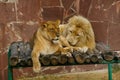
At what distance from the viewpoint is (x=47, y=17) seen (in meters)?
7.54

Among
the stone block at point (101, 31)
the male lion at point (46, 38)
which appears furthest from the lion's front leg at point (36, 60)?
the stone block at point (101, 31)

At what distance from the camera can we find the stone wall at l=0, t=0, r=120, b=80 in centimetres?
739

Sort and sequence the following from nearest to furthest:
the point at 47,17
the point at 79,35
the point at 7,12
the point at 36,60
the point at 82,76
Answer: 1. the point at 36,60
2. the point at 79,35
3. the point at 7,12
4. the point at 47,17
5. the point at 82,76

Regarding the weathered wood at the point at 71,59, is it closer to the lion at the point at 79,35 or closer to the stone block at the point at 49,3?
the lion at the point at 79,35

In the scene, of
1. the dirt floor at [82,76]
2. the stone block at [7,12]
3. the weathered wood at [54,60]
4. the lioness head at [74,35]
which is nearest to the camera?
the weathered wood at [54,60]

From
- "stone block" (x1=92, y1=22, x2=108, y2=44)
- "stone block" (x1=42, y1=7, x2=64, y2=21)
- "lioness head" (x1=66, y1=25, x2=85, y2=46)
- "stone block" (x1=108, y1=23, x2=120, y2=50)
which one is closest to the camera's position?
"lioness head" (x1=66, y1=25, x2=85, y2=46)

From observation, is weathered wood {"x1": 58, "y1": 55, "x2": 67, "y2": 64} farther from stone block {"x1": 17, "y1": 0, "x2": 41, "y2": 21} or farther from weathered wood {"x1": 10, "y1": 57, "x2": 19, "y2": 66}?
stone block {"x1": 17, "y1": 0, "x2": 41, "y2": 21}

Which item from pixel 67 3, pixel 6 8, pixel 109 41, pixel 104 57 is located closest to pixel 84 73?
pixel 109 41

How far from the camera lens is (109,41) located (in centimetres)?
792

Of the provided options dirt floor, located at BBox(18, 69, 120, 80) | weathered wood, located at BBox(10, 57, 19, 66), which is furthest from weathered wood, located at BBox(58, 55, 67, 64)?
dirt floor, located at BBox(18, 69, 120, 80)

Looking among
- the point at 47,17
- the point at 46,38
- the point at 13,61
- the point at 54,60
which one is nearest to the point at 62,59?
the point at 54,60

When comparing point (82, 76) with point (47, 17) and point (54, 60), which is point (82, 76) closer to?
point (47, 17)

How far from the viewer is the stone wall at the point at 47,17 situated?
24.2ft

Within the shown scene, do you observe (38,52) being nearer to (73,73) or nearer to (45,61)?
(45,61)
